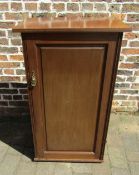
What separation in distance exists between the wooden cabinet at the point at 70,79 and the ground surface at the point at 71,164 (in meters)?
0.14

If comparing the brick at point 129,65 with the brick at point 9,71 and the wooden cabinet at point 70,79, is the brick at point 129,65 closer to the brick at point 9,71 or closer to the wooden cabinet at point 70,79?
the wooden cabinet at point 70,79

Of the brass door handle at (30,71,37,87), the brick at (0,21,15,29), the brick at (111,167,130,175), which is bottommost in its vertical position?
the brick at (111,167,130,175)

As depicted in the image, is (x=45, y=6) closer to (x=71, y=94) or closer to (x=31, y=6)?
(x=31, y=6)

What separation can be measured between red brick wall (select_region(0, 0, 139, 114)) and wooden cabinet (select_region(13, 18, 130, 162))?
0.48 meters

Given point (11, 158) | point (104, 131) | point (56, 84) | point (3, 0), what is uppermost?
point (3, 0)

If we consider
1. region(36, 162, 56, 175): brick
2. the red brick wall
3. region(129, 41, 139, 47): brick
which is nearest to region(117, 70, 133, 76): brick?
the red brick wall

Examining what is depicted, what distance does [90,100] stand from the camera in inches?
86.1

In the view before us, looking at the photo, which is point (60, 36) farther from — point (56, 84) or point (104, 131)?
point (104, 131)

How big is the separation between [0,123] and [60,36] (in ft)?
5.73

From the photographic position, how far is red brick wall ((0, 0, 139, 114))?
2555 mm

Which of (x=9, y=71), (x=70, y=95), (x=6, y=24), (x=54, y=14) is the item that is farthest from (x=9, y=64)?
(x=70, y=95)

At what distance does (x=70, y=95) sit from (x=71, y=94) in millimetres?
13

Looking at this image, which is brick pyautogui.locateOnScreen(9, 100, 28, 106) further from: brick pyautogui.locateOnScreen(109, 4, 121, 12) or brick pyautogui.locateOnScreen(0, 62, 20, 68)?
brick pyautogui.locateOnScreen(109, 4, 121, 12)

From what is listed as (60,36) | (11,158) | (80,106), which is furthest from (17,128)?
(60,36)
